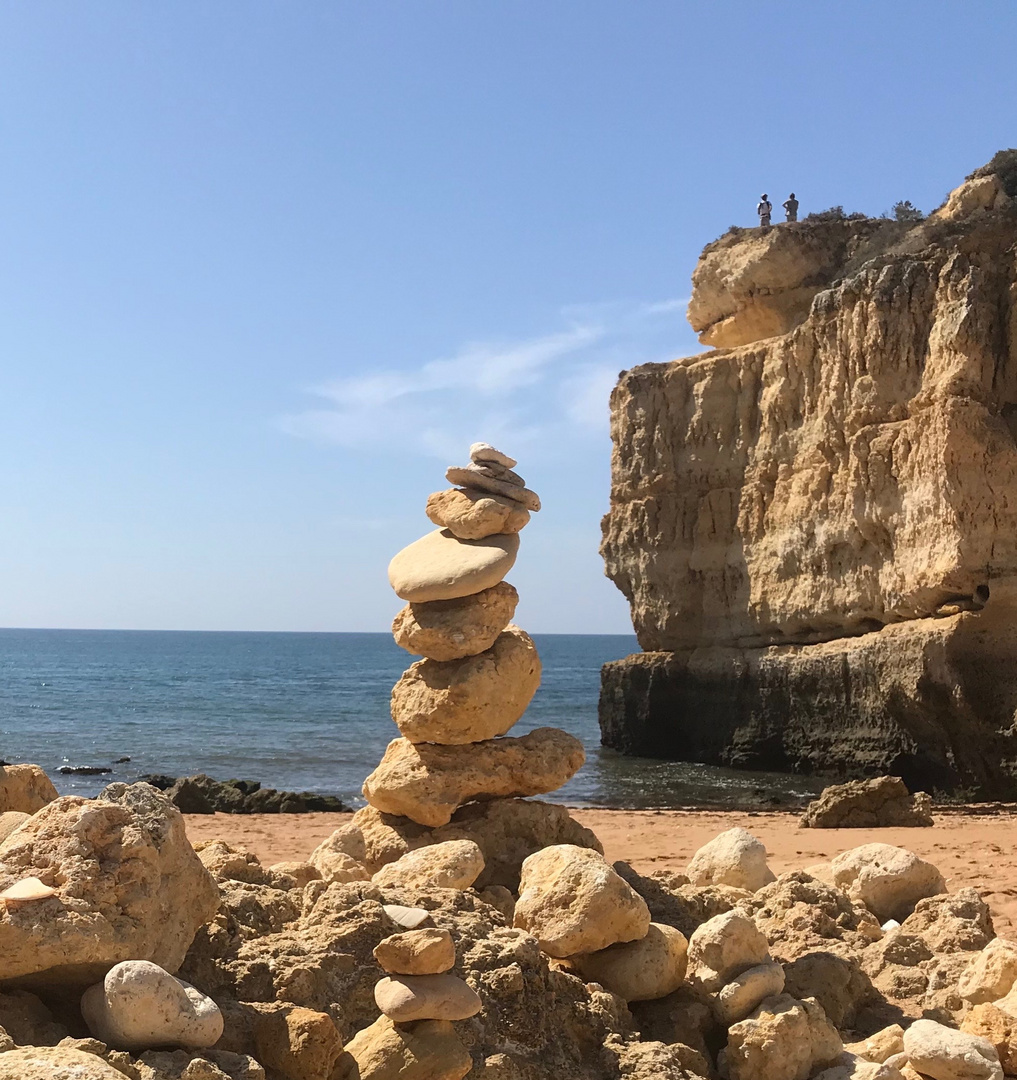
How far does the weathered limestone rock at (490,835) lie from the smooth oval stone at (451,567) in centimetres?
155

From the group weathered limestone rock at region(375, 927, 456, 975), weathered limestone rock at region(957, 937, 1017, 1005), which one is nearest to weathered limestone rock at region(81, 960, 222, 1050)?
weathered limestone rock at region(375, 927, 456, 975)

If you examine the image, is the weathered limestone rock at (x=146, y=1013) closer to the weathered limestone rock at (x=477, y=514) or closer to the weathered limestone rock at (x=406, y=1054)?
the weathered limestone rock at (x=406, y=1054)

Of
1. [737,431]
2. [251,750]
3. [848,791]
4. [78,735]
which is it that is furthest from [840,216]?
[78,735]

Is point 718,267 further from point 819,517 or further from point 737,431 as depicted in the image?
point 819,517

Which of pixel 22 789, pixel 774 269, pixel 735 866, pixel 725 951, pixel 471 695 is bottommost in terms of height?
pixel 735 866

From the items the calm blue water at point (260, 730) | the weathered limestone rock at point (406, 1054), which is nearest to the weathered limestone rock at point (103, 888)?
the weathered limestone rock at point (406, 1054)

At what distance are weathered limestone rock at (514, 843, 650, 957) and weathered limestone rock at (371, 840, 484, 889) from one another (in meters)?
0.79

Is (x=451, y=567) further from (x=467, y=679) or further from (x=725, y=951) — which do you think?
(x=725, y=951)

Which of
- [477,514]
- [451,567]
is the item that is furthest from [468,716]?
[477,514]

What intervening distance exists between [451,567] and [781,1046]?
397cm

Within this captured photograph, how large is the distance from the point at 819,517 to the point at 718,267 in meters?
7.29

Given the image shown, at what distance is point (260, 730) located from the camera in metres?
36.3

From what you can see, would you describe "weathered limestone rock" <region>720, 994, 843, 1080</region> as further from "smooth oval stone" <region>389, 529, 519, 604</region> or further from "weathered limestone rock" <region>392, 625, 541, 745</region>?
"smooth oval stone" <region>389, 529, 519, 604</region>

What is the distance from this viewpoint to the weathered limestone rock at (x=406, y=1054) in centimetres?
390
